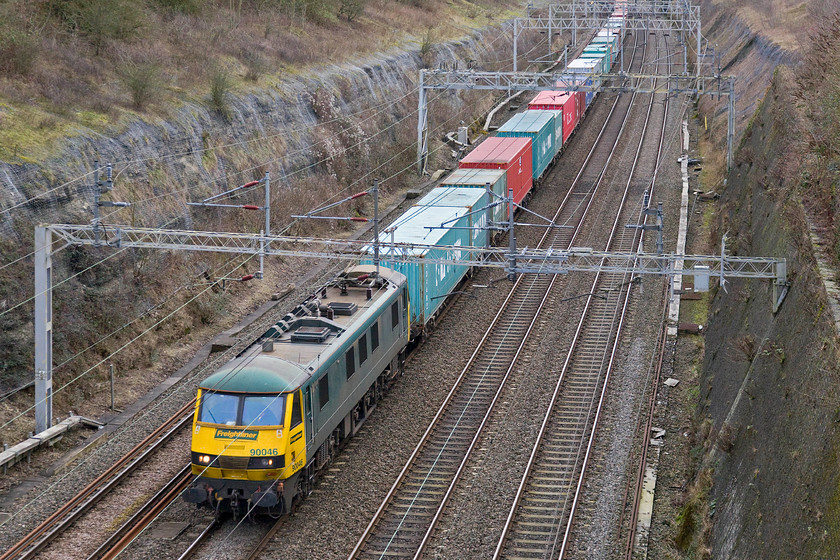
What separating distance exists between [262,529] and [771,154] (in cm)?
2128

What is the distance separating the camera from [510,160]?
120 feet

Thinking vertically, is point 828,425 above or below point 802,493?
above

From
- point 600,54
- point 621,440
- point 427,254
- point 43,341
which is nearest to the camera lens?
point 43,341

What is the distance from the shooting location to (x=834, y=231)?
62.4ft

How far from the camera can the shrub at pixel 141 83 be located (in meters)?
32.3

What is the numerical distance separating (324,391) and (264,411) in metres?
1.94

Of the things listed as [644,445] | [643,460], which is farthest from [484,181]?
[643,460]

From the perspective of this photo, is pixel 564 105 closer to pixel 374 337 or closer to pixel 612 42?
pixel 612 42

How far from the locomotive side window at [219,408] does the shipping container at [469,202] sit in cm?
1420

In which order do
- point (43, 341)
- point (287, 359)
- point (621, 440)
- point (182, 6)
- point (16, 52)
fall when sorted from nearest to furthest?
1. point (287, 359)
2. point (43, 341)
3. point (621, 440)
4. point (16, 52)
5. point (182, 6)

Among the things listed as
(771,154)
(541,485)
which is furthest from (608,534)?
(771,154)

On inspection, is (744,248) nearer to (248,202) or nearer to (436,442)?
(436,442)

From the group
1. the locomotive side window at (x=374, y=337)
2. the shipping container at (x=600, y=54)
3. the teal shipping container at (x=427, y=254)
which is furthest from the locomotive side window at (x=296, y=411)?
the shipping container at (x=600, y=54)

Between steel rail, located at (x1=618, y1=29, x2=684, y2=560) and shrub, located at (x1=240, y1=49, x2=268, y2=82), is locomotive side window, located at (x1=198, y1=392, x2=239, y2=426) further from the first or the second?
shrub, located at (x1=240, y1=49, x2=268, y2=82)
